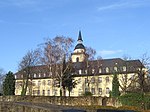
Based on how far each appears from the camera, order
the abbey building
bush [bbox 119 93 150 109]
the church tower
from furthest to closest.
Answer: the church tower
the abbey building
bush [bbox 119 93 150 109]

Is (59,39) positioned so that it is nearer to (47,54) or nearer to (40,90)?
(47,54)

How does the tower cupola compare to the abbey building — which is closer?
the abbey building

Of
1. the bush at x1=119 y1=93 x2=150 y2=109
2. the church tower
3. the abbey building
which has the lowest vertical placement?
the bush at x1=119 y1=93 x2=150 y2=109

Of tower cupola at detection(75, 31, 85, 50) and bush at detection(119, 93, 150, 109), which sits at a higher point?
tower cupola at detection(75, 31, 85, 50)

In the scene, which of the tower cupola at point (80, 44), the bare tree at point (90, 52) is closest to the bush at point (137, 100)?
the bare tree at point (90, 52)

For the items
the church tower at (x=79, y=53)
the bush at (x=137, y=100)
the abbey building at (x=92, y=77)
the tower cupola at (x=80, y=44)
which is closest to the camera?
the bush at (x=137, y=100)

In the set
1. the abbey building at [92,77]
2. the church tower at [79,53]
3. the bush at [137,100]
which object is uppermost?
the church tower at [79,53]

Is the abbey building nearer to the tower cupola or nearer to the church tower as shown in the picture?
the church tower

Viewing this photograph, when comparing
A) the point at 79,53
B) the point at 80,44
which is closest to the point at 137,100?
the point at 79,53

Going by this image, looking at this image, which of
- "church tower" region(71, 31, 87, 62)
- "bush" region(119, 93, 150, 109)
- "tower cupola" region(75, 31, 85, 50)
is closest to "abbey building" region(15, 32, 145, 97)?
"church tower" region(71, 31, 87, 62)

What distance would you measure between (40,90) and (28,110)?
82651 millimetres

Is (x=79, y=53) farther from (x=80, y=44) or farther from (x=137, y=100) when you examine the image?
(x=137, y=100)

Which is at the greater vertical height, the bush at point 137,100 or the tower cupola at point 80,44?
the tower cupola at point 80,44

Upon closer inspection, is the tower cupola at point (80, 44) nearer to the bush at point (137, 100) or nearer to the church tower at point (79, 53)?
the church tower at point (79, 53)
